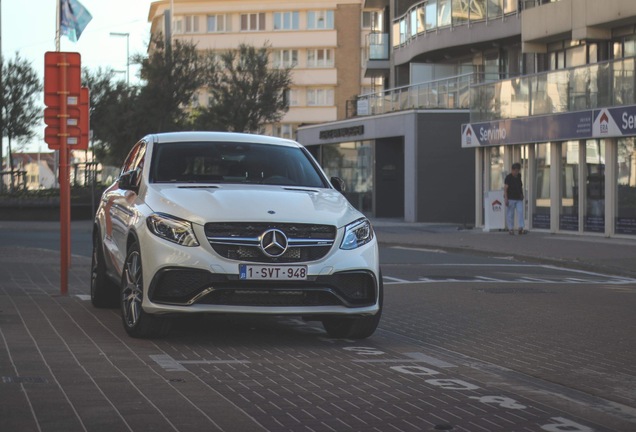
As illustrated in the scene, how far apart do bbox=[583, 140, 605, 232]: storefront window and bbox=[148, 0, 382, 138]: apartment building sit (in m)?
82.2

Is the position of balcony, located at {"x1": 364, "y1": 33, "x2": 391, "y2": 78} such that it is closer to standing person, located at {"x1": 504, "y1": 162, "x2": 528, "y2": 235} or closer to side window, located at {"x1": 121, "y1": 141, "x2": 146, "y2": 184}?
standing person, located at {"x1": 504, "y1": 162, "x2": 528, "y2": 235}

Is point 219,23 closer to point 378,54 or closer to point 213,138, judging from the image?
point 378,54

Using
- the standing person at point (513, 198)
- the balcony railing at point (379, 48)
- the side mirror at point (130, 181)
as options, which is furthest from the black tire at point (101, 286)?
the balcony railing at point (379, 48)

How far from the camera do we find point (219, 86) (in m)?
68.1

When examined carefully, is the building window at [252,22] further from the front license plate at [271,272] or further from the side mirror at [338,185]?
the front license plate at [271,272]

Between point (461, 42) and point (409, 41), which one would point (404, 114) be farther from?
point (409, 41)

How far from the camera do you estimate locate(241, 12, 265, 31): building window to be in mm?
117688

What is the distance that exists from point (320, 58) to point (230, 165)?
107 metres

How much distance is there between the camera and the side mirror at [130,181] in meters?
12.0

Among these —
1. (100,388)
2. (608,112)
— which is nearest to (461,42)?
(608,112)

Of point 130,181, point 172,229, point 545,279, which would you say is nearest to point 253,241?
point 172,229

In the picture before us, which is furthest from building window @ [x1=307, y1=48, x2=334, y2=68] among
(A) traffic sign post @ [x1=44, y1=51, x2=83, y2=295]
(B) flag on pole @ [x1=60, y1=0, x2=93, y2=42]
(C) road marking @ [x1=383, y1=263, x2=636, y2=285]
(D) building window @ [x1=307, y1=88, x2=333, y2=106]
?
(A) traffic sign post @ [x1=44, y1=51, x2=83, y2=295]

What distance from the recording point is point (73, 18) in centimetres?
4925

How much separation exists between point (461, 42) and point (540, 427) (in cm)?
4545
